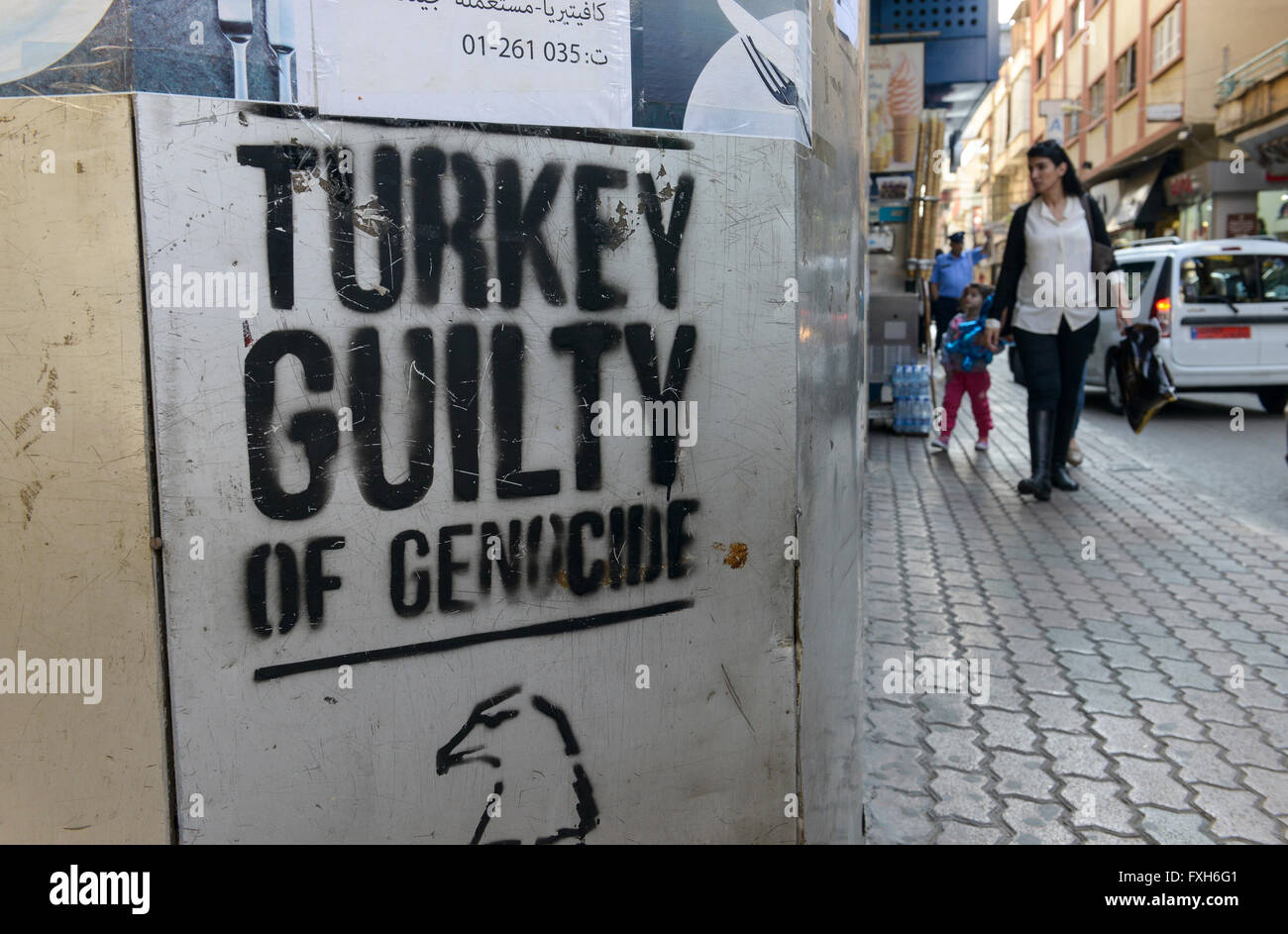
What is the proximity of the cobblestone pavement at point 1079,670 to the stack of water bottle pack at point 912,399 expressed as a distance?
322cm

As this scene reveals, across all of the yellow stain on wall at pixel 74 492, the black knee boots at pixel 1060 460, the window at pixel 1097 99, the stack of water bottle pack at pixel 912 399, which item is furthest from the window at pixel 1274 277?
the window at pixel 1097 99

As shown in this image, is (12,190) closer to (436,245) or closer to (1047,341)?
(436,245)

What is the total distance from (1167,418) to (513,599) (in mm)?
11154

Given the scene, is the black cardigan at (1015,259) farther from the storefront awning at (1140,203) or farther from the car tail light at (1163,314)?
the storefront awning at (1140,203)

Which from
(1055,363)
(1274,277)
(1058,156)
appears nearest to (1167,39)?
(1274,277)

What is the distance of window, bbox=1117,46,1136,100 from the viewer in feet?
98.7

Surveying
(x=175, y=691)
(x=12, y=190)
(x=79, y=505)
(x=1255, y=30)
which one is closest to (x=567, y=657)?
(x=175, y=691)

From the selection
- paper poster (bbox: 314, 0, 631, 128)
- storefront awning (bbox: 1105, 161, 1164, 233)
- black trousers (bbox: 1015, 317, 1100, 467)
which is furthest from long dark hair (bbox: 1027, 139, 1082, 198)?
storefront awning (bbox: 1105, 161, 1164, 233)

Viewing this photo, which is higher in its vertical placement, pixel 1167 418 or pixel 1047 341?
pixel 1047 341

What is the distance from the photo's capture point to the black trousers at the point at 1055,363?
6816 millimetres

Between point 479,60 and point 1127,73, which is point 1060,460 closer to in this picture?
point 479,60

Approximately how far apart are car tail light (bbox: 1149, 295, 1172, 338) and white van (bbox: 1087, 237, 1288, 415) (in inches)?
0.4

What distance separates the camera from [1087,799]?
9.91ft

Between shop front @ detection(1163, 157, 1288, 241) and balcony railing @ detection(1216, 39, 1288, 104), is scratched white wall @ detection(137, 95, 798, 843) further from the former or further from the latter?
shop front @ detection(1163, 157, 1288, 241)
